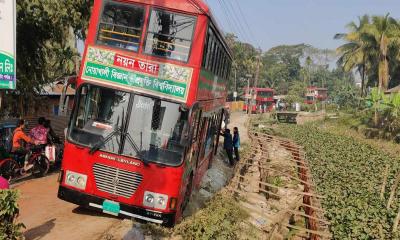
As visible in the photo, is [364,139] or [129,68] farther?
[364,139]

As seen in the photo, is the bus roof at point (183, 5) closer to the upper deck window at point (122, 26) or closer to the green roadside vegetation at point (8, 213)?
the upper deck window at point (122, 26)

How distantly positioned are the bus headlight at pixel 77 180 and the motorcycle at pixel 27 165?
3.55 meters

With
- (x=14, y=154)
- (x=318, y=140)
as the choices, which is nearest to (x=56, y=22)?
(x=14, y=154)

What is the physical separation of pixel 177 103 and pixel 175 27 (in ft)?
5.62

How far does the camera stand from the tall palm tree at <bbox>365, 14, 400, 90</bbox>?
42.8 m

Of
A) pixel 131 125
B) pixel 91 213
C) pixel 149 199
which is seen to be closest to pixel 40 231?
pixel 91 213

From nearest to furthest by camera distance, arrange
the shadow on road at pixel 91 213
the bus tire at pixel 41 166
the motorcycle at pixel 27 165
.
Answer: the shadow on road at pixel 91 213 < the motorcycle at pixel 27 165 < the bus tire at pixel 41 166

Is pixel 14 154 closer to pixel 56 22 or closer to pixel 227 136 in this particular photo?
pixel 56 22

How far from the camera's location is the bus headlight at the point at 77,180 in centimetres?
925

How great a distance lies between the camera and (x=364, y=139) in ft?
115

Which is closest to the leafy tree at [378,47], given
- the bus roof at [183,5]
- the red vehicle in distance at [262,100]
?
the red vehicle in distance at [262,100]

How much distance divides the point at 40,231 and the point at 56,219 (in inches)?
31.3

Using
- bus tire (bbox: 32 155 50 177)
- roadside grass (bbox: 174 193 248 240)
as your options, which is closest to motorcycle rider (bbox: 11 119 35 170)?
bus tire (bbox: 32 155 50 177)

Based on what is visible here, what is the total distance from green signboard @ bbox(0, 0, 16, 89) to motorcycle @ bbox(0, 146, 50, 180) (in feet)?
16.1
